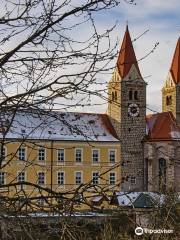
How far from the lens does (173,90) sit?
1591 inches

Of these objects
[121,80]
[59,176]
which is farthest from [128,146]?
[121,80]

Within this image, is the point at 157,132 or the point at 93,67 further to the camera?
the point at 157,132

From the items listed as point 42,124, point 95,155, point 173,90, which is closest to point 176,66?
point 173,90

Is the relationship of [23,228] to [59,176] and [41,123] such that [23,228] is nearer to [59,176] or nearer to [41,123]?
[41,123]

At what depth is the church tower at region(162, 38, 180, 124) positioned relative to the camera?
40.2 metres

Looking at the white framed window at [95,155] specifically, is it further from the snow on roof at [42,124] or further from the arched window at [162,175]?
the snow on roof at [42,124]

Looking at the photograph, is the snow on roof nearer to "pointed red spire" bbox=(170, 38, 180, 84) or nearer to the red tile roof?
the red tile roof

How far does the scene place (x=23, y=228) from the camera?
2.39 m

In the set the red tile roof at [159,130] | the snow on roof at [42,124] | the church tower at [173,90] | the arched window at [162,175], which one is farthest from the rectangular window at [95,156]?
the snow on roof at [42,124]

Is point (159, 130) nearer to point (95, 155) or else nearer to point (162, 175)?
point (95, 155)

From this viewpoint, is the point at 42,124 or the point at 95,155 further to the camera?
the point at 95,155

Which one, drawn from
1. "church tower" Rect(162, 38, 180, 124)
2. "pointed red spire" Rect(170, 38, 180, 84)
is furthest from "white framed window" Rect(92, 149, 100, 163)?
"pointed red spire" Rect(170, 38, 180, 84)

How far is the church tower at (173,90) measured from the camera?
4025 centimetres

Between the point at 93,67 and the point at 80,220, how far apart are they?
0.79 metres
